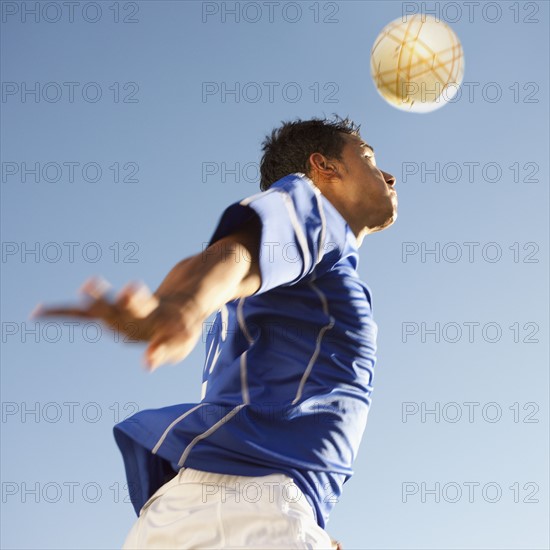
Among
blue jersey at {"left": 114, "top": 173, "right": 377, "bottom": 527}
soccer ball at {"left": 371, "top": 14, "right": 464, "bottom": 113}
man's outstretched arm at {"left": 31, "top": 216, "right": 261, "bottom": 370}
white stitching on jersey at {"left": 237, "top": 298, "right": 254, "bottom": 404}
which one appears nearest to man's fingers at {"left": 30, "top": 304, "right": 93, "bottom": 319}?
man's outstretched arm at {"left": 31, "top": 216, "right": 261, "bottom": 370}

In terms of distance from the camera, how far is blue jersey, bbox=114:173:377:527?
3.47 m

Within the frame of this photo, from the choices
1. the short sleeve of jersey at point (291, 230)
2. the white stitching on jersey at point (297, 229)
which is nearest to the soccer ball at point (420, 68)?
the short sleeve of jersey at point (291, 230)

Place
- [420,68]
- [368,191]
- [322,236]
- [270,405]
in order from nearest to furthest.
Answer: [322,236] → [270,405] → [368,191] → [420,68]

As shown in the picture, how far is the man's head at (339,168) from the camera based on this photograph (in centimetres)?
460

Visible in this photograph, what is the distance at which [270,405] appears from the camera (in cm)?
357

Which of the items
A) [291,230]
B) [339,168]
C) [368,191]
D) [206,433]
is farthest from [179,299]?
[339,168]

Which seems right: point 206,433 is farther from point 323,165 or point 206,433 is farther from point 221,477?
point 323,165

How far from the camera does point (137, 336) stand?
2.25m

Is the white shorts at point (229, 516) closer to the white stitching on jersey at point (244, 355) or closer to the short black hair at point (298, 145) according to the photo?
the white stitching on jersey at point (244, 355)

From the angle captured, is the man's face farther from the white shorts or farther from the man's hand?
the man's hand

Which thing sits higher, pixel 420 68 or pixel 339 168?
pixel 420 68

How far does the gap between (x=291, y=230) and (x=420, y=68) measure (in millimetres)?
4364

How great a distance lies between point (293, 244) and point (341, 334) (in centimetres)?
72

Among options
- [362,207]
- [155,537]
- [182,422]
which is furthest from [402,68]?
[155,537]
